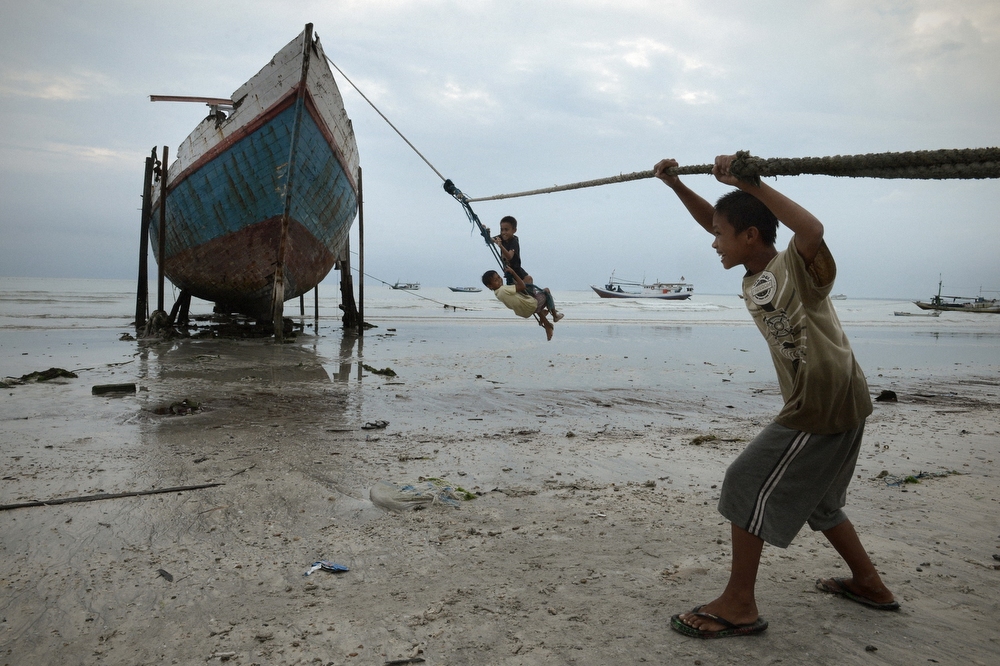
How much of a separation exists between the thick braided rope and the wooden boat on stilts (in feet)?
37.8

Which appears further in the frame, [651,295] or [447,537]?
[651,295]

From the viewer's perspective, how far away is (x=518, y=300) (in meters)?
7.14

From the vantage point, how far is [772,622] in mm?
2180

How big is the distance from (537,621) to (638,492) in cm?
160

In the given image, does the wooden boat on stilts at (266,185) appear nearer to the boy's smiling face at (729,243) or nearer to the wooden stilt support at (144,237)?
the wooden stilt support at (144,237)

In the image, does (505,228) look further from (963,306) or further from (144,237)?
(963,306)

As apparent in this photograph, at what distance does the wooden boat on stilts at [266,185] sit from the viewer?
12.1 metres

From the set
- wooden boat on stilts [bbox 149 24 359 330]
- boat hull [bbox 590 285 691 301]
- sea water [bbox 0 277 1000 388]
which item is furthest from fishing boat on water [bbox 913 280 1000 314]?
wooden boat on stilts [bbox 149 24 359 330]

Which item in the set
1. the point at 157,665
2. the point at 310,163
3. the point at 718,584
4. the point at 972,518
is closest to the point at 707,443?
the point at 972,518

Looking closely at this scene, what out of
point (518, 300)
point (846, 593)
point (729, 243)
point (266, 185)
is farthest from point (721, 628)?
point (266, 185)

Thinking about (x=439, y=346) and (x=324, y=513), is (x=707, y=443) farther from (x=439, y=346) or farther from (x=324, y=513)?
(x=439, y=346)

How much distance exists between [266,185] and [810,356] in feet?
40.4

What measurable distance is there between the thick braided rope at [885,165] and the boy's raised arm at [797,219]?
45 mm

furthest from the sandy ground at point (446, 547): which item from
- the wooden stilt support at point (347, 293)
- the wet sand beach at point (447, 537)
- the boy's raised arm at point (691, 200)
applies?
the wooden stilt support at point (347, 293)
